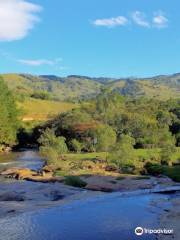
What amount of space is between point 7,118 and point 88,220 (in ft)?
381

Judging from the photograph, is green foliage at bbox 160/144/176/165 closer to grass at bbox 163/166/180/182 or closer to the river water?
grass at bbox 163/166/180/182

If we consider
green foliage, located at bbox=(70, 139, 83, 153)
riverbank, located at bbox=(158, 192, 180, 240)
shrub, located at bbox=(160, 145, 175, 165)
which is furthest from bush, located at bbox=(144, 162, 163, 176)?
green foliage, located at bbox=(70, 139, 83, 153)

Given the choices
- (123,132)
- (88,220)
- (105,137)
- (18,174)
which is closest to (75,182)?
(18,174)

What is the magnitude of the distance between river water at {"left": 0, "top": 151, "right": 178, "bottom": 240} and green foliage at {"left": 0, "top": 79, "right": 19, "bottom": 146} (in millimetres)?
99976

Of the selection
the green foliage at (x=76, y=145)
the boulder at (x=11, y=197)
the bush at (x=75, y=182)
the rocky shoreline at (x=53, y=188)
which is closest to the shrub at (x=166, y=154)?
the rocky shoreline at (x=53, y=188)

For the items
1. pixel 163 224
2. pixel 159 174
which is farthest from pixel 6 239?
pixel 159 174

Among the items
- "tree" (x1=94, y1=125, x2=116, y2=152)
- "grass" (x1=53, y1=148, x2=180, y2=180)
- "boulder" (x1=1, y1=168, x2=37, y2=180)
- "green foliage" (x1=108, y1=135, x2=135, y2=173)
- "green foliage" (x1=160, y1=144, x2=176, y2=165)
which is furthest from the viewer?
"tree" (x1=94, y1=125, x2=116, y2=152)

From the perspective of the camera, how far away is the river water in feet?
118

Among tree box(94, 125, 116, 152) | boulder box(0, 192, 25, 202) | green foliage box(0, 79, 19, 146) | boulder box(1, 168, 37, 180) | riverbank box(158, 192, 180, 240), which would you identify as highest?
green foliage box(0, 79, 19, 146)

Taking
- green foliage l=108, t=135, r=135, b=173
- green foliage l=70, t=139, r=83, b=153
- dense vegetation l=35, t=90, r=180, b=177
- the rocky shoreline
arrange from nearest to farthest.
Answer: the rocky shoreline, green foliage l=108, t=135, r=135, b=173, dense vegetation l=35, t=90, r=180, b=177, green foliage l=70, t=139, r=83, b=153

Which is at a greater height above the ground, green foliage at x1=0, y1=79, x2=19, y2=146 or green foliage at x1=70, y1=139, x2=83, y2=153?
green foliage at x1=0, y1=79, x2=19, y2=146

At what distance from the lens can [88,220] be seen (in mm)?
41844

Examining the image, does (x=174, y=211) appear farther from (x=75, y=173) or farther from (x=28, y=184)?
(x=75, y=173)

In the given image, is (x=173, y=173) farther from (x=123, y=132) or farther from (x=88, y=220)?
(x=123, y=132)
